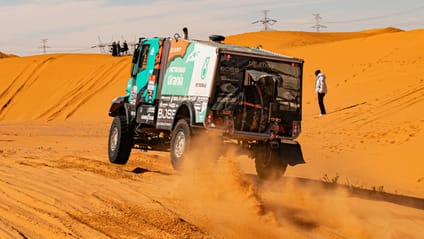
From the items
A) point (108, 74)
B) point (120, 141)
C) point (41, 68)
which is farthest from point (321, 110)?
point (41, 68)

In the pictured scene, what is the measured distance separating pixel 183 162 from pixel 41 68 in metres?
40.3

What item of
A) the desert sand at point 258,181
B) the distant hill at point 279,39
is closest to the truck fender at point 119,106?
the desert sand at point 258,181

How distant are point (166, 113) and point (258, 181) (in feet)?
7.05

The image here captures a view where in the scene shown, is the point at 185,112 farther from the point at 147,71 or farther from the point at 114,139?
the point at 114,139

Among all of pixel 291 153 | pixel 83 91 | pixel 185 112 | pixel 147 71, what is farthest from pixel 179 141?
pixel 83 91

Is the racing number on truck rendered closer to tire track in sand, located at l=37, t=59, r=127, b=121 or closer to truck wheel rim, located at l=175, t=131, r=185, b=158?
truck wheel rim, located at l=175, t=131, r=185, b=158

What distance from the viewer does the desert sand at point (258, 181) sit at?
8.89 m

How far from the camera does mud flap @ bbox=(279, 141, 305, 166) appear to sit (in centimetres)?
1349

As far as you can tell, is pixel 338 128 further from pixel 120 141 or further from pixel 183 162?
pixel 183 162

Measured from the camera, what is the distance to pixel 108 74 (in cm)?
4722

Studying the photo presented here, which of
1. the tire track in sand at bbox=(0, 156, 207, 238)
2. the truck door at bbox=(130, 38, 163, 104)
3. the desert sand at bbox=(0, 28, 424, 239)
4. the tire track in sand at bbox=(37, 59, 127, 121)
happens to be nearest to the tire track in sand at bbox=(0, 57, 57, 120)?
the tire track in sand at bbox=(37, 59, 127, 121)

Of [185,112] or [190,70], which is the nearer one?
[190,70]

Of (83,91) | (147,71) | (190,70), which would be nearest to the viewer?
(190,70)

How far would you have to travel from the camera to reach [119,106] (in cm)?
1653
